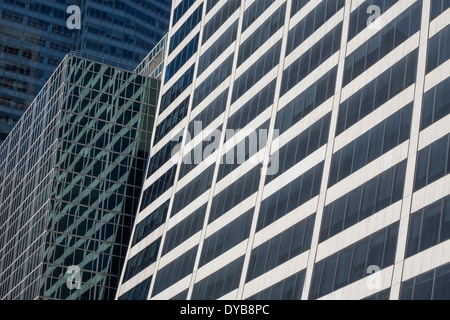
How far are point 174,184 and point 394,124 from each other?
116 feet

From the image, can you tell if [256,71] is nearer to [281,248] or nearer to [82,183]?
[281,248]

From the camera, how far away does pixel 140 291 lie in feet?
294

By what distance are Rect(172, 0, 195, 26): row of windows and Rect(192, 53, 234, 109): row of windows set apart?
1248 centimetres

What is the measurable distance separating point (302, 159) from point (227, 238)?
11.0m

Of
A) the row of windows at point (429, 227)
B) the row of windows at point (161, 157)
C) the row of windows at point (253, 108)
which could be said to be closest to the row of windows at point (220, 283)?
the row of windows at point (253, 108)

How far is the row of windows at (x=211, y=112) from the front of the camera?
3406 inches

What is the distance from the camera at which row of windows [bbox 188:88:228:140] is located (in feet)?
284

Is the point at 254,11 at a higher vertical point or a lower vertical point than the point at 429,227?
higher

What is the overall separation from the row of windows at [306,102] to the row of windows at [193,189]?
10.9 m

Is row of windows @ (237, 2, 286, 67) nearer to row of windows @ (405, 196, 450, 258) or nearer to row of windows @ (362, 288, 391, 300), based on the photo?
row of windows @ (405, 196, 450, 258)

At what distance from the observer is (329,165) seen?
2581 inches

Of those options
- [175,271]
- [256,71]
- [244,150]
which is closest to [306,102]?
[244,150]

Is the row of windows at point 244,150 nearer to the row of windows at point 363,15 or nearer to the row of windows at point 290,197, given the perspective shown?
the row of windows at point 290,197

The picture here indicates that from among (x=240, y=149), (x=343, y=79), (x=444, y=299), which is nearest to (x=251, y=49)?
(x=240, y=149)
